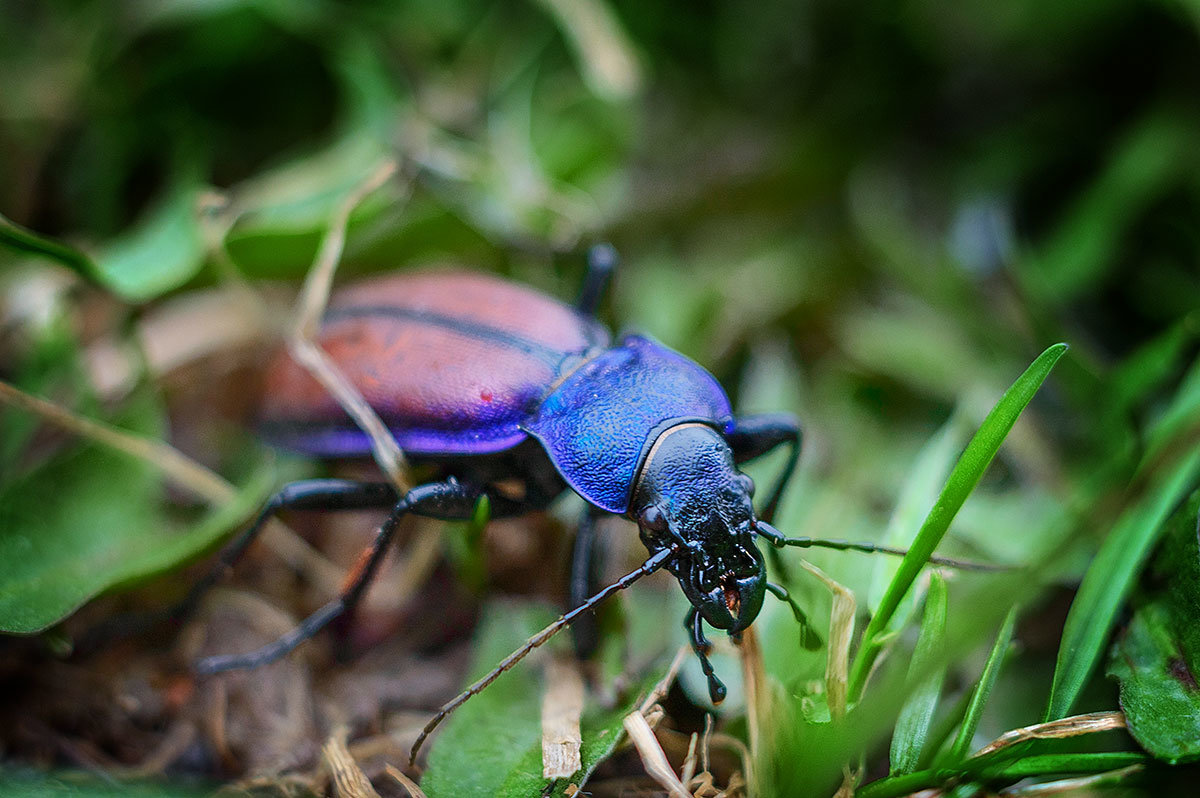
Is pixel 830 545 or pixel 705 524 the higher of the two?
pixel 705 524

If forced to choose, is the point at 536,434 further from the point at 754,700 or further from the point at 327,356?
the point at 754,700

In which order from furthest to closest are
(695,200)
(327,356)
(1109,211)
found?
(695,200)
(1109,211)
(327,356)

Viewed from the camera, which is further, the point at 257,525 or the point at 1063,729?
the point at 257,525

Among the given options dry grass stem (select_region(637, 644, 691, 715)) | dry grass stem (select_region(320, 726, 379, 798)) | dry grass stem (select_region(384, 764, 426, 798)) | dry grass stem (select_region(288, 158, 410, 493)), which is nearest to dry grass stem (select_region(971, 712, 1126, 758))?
dry grass stem (select_region(637, 644, 691, 715))

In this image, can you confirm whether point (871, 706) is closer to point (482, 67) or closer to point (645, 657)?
point (645, 657)

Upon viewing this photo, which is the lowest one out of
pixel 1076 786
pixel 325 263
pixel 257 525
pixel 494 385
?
pixel 1076 786

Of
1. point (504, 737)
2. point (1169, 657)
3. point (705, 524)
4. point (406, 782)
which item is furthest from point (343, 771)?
point (1169, 657)

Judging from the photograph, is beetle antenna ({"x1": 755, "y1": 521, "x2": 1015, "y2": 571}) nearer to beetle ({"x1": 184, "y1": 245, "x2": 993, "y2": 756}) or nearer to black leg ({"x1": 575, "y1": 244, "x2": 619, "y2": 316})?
beetle ({"x1": 184, "y1": 245, "x2": 993, "y2": 756})

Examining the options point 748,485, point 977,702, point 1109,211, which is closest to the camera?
point 977,702
